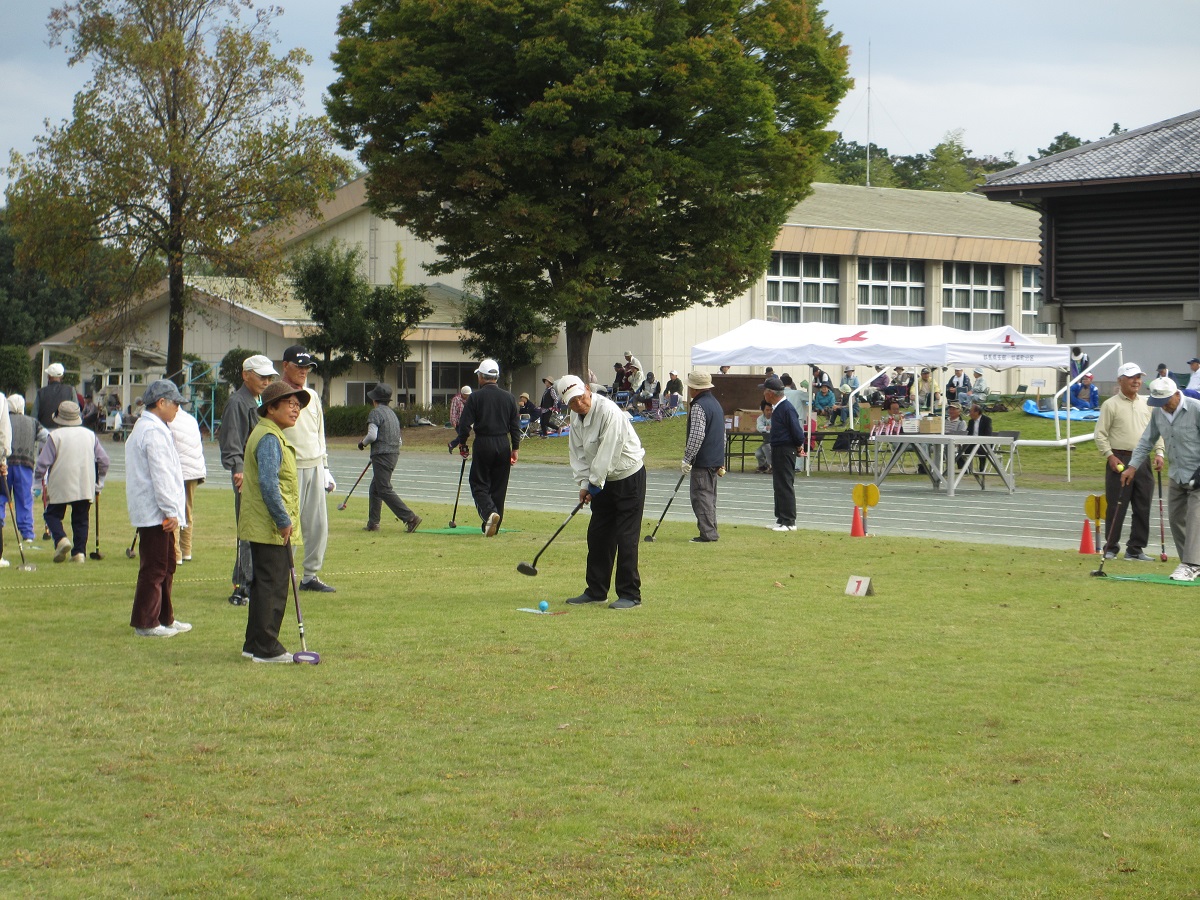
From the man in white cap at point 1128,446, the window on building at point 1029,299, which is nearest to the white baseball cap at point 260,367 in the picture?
the man in white cap at point 1128,446

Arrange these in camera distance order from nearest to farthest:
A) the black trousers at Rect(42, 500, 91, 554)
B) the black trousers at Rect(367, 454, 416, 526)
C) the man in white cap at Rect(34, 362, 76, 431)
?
the black trousers at Rect(42, 500, 91, 554) → the black trousers at Rect(367, 454, 416, 526) → the man in white cap at Rect(34, 362, 76, 431)

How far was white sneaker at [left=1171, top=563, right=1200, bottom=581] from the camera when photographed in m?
13.1

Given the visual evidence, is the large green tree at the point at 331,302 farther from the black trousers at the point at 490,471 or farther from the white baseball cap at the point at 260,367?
the white baseball cap at the point at 260,367

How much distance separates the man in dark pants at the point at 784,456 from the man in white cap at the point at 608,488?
258 inches

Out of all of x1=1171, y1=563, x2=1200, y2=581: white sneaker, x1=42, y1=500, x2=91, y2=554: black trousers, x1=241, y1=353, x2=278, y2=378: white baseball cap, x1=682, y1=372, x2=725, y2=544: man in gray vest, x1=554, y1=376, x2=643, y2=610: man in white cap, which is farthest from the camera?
x1=682, y1=372, x2=725, y2=544: man in gray vest

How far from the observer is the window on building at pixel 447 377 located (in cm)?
5434

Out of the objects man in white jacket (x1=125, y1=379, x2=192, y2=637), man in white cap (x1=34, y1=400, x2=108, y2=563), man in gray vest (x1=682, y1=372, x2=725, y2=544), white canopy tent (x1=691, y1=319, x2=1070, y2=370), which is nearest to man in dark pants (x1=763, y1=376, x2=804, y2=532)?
man in gray vest (x1=682, y1=372, x2=725, y2=544)

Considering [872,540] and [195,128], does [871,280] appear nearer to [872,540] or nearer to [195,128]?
[195,128]

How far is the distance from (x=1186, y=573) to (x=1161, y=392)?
5.45 feet

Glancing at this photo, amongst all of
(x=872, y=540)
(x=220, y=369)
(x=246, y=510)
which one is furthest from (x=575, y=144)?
(x=246, y=510)

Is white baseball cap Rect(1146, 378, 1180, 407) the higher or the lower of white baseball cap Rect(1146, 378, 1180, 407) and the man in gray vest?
the higher

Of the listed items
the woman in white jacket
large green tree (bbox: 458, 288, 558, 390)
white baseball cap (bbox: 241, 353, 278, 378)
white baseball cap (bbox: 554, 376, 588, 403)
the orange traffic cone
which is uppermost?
large green tree (bbox: 458, 288, 558, 390)

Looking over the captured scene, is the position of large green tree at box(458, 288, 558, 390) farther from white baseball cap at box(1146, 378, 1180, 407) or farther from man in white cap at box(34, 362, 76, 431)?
white baseball cap at box(1146, 378, 1180, 407)

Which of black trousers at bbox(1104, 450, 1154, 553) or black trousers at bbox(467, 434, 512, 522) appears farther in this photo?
black trousers at bbox(467, 434, 512, 522)
